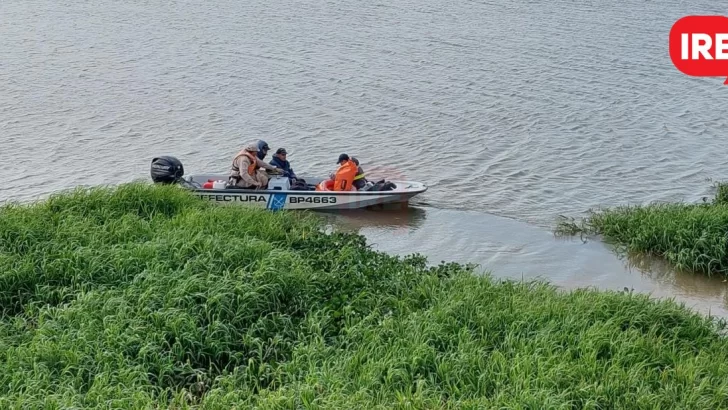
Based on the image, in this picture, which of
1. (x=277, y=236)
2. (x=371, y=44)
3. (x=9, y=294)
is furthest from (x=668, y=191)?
(x=371, y=44)

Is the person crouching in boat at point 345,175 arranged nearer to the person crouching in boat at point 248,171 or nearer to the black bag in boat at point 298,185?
the black bag in boat at point 298,185

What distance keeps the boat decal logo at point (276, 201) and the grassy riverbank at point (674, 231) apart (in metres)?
5.07

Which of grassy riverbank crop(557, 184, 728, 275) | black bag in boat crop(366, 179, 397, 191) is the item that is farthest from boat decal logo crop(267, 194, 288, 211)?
grassy riverbank crop(557, 184, 728, 275)

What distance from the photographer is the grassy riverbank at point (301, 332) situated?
288 inches

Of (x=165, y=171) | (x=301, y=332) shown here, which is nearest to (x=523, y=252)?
(x=301, y=332)

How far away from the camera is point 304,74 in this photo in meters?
26.8

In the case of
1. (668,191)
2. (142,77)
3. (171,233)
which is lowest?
(668,191)

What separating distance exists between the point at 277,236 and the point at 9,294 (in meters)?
3.70

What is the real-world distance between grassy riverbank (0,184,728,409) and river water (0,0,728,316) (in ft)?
10.1

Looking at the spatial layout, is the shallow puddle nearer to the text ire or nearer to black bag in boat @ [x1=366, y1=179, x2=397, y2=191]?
black bag in boat @ [x1=366, y1=179, x2=397, y2=191]

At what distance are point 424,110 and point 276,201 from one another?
29.5 feet

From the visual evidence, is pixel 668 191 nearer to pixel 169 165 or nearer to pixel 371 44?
pixel 169 165

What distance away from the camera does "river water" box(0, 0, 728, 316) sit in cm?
1516

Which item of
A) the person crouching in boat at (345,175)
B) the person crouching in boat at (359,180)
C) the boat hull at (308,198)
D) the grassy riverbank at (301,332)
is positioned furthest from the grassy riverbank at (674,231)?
the person crouching in boat at (345,175)
